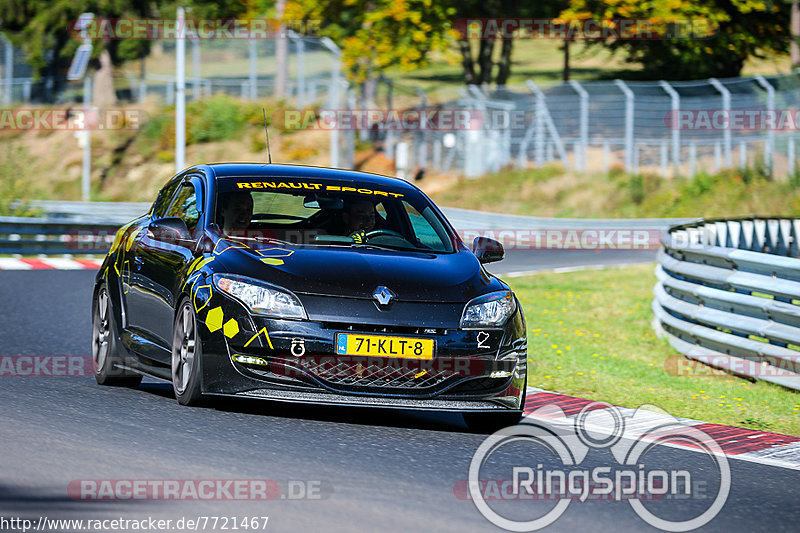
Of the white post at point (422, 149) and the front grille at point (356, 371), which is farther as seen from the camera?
the white post at point (422, 149)

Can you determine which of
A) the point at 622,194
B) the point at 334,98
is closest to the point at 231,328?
the point at 622,194

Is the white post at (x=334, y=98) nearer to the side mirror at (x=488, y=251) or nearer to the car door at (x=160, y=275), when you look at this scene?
the car door at (x=160, y=275)

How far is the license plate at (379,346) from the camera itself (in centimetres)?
772

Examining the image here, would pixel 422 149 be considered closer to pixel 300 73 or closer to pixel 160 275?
pixel 300 73

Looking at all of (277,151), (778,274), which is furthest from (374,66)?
(778,274)

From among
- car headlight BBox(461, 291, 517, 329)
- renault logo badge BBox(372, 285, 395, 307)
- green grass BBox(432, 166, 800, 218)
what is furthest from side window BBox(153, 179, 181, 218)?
green grass BBox(432, 166, 800, 218)

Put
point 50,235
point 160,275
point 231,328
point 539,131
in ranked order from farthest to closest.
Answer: point 539,131 → point 50,235 → point 160,275 → point 231,328

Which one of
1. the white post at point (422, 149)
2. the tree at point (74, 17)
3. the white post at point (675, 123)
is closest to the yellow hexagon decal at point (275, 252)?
the white post at point (675, 123)

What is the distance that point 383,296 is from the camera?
25.8 ft

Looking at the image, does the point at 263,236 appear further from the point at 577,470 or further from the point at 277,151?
the point at 277,151

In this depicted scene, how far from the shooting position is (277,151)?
172ft

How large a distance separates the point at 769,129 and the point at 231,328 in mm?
30594

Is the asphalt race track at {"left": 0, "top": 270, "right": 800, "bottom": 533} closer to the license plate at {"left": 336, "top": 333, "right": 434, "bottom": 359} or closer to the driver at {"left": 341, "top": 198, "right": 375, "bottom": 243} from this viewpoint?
the license plate at {"left": 336, "top": 333, "right": 434, "bottom": 359}

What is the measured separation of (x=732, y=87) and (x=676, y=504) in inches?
1254
